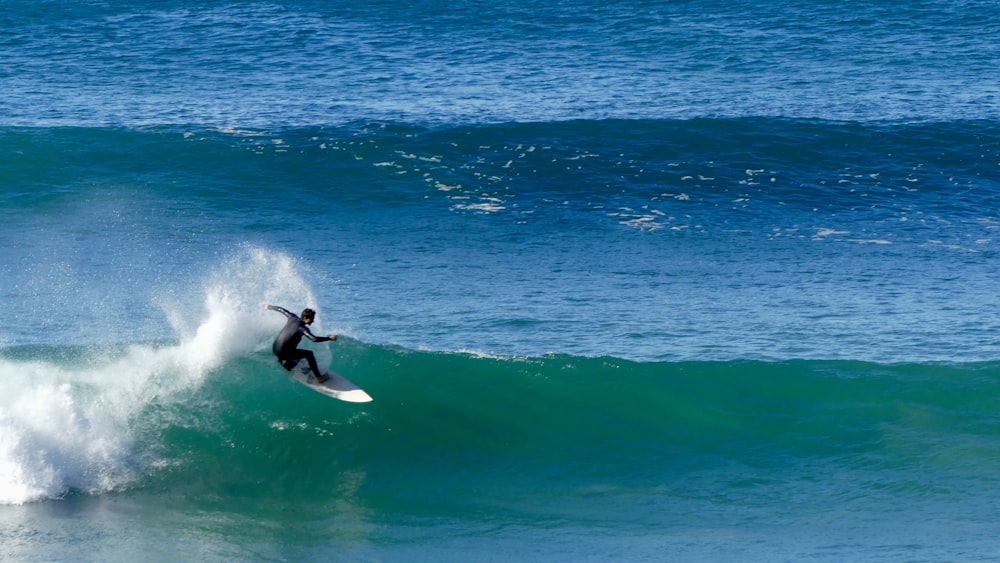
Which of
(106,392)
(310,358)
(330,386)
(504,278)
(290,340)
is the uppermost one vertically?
(290,340)

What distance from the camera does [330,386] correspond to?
51.1 feet

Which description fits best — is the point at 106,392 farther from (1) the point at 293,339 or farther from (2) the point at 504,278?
(2) the point at 504,278

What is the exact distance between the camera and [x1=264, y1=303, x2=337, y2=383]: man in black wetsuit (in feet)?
48.3

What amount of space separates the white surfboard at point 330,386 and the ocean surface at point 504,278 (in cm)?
79

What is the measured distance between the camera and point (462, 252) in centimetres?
2431

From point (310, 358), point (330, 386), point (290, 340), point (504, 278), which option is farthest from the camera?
point (504, 278)

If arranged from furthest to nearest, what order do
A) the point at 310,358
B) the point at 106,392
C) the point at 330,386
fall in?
the point at 106,392, the point at 330,386, the point at 310,358

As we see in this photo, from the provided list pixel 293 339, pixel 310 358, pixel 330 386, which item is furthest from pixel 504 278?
pixel 293 339

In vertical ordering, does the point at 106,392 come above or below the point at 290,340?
below

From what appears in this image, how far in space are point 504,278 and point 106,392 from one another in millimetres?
8411

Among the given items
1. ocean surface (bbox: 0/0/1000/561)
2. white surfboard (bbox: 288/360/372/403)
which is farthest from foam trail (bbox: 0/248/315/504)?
white surfboard (bbox: 288/360/372/403)

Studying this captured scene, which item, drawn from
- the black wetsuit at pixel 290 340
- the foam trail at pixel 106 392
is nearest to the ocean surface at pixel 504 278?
the foam trail at pixel 106 392

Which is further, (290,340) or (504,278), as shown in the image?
(504,278)

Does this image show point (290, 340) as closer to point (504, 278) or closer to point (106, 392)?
point (106, 392)
